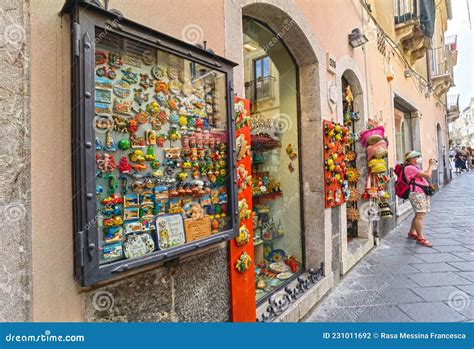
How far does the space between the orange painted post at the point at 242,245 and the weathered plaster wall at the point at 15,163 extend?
49.1 inches

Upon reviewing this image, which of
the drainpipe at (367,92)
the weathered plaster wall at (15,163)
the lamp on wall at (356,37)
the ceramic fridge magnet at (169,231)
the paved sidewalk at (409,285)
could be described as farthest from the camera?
the drainpipe at (367,92)

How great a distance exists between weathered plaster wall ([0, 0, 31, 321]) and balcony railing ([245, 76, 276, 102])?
8.39ft

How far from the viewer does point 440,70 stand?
12.1 metres

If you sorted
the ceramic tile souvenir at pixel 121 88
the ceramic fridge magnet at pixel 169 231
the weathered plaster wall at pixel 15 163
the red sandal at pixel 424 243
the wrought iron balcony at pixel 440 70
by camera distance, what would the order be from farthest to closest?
1. the wrought iron balcony at pixel 440 70
2. the red sandal at pixel 424 243
3. the ceramic fridge magnet at pixel 169 231
4. the ceramic tile souvenir at pixel 121 88
5. the weathered plaster wall at pixel 15 163

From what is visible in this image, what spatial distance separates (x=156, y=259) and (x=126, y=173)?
0.47 m

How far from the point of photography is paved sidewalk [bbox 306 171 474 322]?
2648mm

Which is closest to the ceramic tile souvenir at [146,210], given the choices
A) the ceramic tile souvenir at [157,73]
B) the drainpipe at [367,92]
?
the ceramic tile souvenir at [157,73]

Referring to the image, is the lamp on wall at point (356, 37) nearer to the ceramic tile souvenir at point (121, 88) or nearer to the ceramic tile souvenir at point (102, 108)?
the ceramic tile souvenir at point (121, 88)

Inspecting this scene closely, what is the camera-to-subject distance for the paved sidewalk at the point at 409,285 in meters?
2.65

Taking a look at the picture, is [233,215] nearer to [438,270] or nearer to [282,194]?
[282,194]

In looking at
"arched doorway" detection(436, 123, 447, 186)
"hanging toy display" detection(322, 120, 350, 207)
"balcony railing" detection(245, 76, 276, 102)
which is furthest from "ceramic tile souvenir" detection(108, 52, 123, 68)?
"arched doorway" detection(436, 123, 447, 186)

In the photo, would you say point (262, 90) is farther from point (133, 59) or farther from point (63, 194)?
point (63, 194)

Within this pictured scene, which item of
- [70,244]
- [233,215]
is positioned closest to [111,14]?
[70,244]

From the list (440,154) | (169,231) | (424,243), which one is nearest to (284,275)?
(169,231)
